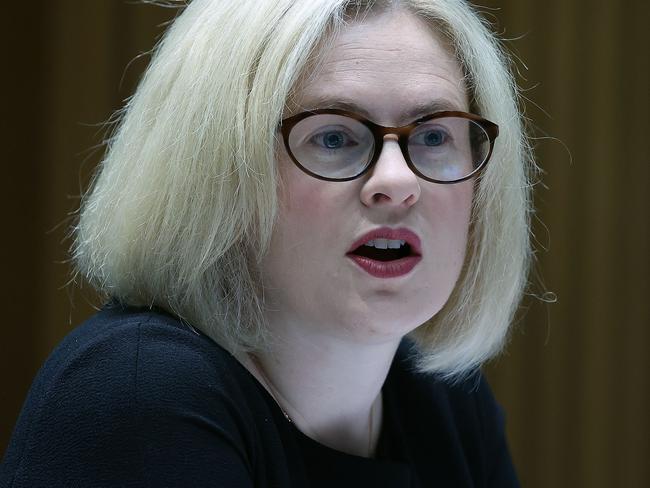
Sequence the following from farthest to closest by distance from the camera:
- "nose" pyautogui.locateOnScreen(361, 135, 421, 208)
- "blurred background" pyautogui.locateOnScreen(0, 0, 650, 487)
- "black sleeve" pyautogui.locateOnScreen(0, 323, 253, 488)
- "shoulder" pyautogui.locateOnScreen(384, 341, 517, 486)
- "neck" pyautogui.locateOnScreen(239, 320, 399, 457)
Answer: "blurred background" pyautogui.locateOnScreen(0, 0, 650, 487) → "shoulder" pyautogui.locateOnScreen(384, 341, 517, 486) → "neck" pyautogui.locateOnScreen(239, 320, 399, 457) → "nose" pyautogui.locateOnScreen(361, 135, 421, 208) → "black sleeve" pyautogui.locateOnScreen(0, 323, 253, 488)

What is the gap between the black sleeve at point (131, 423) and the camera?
1132 millimetres

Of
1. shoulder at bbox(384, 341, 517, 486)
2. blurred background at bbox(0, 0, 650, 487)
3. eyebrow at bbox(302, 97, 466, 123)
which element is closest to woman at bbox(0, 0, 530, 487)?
eyebrow at bbox(302, 97, 466, 123)

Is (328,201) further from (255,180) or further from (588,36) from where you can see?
(588,36)

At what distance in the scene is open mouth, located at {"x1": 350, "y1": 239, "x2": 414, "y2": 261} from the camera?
52.8 inches

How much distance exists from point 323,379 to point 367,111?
0.42 metres

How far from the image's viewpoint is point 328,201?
131cm

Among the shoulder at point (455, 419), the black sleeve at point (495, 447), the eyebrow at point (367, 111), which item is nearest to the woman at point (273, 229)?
the eyebrow at point (367, 111)

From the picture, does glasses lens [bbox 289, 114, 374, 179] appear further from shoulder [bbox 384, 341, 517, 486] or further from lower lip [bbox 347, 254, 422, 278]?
shoulder [bbox 384, 341, 517, 486]

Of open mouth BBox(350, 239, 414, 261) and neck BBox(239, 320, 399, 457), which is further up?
open mouth BBox(350, 239, 414, 261)

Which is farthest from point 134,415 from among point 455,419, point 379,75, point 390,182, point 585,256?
point 585,256

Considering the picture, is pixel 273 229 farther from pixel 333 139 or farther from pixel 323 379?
pixel 323 379

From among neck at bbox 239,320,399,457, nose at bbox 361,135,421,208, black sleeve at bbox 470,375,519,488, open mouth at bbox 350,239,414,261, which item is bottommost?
black sleeve at bbox 470,375,519,488

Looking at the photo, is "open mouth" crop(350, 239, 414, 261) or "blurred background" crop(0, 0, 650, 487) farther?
"blurred background" crop(0, 0, 650, 487)

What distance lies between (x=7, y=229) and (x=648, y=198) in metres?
1.97
